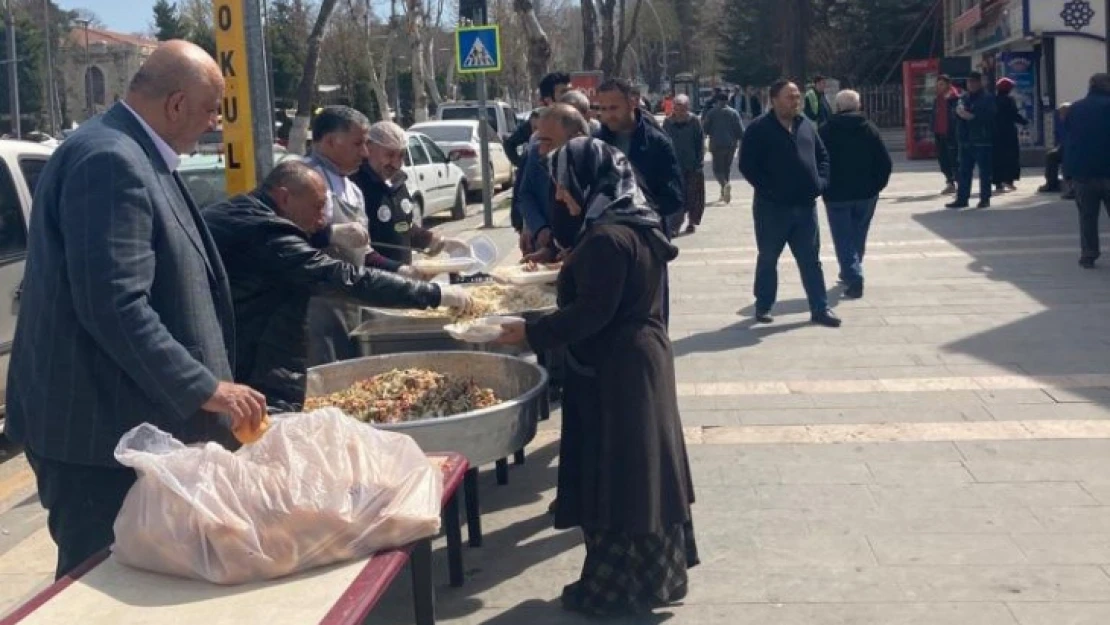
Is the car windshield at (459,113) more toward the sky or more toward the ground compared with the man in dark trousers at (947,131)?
more toward the sky

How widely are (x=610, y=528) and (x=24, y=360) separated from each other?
6.65ft

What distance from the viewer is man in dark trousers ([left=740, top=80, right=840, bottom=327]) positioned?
10.0m

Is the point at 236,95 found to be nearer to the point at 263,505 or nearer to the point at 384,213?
the point at 384,213

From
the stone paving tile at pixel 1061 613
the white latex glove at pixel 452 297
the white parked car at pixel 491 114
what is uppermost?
the white parked car at pixel 491 114

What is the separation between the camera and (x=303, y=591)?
3102 millimetres

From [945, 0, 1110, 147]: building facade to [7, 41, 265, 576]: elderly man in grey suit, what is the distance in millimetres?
23070

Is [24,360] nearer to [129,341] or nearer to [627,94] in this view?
[129,341]

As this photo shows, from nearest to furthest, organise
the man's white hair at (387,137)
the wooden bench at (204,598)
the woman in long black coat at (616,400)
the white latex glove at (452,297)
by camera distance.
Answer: the wooden bench at (204,598)
the woman in long black coat at (616,400)
the white latex glove at (452,297)
the man's white hair at (387,137)

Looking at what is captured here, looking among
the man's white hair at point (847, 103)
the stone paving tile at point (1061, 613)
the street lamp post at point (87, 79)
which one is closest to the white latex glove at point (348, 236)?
the stone paving tile at point (1061, 613)

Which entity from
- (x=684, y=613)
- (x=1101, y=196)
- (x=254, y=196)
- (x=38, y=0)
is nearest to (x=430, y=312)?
(x=254, y=196)

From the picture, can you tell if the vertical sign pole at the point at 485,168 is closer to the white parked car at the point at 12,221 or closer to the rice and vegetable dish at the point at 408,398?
the white parked car at the point at 12,221

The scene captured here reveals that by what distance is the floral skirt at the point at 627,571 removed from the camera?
185 inches

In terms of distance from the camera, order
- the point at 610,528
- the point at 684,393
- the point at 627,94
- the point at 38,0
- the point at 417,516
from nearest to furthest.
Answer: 1. the point at 417,516
2. the point at 610,528
3. the point at 627,94
4. the point at 684,393
5. the point at 38,0

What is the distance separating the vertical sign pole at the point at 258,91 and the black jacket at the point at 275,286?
292 cm
